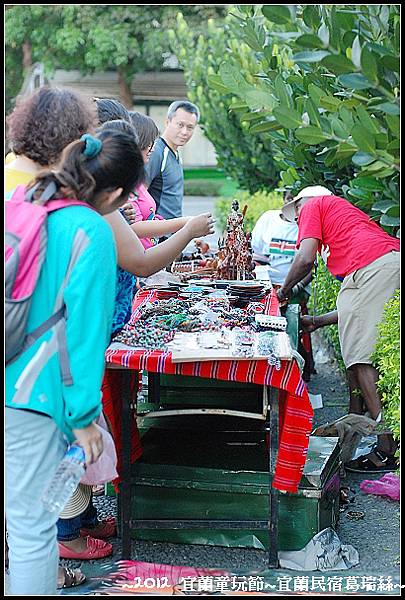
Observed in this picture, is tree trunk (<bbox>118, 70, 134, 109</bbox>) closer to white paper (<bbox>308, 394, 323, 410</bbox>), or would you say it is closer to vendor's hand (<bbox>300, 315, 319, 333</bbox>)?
white paper (<bbox>308, 394, 323, 410</bbox>)

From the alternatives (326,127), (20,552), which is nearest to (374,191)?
(326,127)

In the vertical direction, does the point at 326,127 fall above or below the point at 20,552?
above

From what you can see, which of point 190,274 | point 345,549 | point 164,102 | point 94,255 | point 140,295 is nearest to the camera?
point 94,255

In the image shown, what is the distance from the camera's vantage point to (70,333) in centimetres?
265

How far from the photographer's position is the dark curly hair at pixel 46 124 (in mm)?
2904

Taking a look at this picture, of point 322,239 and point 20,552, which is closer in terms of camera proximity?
point 20,552

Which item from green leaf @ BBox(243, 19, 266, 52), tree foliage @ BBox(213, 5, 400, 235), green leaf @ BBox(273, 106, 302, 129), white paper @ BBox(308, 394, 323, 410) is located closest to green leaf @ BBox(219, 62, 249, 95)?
tree foliage @ BBox(213, 5, 400, 235)

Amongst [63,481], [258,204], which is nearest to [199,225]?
[63,481]

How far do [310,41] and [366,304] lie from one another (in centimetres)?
242

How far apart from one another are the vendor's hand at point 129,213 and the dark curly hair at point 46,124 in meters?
1.48

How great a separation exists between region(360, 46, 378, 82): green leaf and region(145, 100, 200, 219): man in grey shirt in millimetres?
3719

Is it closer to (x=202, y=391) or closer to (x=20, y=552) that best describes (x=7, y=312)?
(x=20, y=552)

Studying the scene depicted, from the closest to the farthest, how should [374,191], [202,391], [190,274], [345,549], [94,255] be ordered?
[94,255] → [345,549] → [374,191] → [202,391] → [190,274]

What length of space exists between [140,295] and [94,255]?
2528mm
